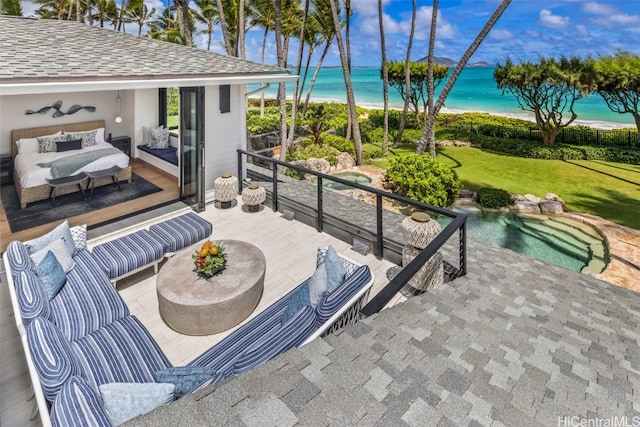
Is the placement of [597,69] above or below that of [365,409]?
above

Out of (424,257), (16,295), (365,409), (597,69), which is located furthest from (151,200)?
(597,69)

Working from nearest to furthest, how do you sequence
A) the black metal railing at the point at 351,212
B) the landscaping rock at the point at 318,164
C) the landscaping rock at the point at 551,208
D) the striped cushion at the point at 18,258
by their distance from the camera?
1. the striped cushion at the point at 18,258
2. the black metal railing at the point at 351,212
3. the landscaping rock at the point at 551,208
4. the landscaping rock at the point at 318,164

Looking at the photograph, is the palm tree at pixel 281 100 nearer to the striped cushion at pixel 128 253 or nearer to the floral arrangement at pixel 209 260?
the striped cushion at pixel 128 253

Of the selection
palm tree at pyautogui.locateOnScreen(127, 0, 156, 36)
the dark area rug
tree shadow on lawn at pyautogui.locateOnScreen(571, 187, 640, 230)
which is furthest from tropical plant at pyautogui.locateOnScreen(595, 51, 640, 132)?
palm tree at pyautogui.locateOnScreen(127, 0, 156, 36)

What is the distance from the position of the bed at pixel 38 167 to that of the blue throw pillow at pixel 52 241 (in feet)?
11.5

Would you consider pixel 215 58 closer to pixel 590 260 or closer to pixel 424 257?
pixel 424 257

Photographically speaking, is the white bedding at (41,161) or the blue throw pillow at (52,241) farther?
the white bedding at (41,161)

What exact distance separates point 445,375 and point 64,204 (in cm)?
806

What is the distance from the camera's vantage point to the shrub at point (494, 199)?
39.6 feet

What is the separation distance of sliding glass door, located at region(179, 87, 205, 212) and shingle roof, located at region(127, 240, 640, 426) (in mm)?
5437

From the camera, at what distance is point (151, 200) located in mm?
7523

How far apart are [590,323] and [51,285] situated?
20.7 ft

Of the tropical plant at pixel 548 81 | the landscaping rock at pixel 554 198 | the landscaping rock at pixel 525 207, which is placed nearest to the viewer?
the landscaping rock at pixel 525 207

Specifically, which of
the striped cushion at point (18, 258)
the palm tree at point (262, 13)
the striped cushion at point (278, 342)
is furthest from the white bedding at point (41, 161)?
the palm tree at point (262, 13)
